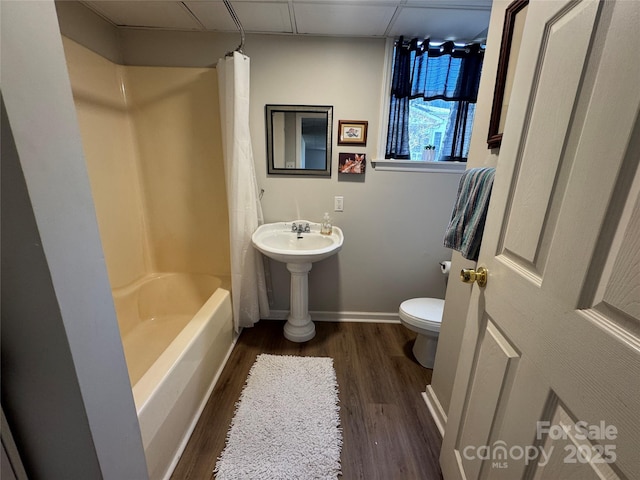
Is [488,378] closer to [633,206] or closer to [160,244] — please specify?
[633,206]

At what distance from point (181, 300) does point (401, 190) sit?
201cm

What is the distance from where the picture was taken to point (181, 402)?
4.11 feet

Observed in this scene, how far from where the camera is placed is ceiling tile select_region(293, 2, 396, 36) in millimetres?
1501

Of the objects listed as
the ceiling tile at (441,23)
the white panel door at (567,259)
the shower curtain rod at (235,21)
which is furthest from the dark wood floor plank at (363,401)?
the ceiling tile at (441,23)

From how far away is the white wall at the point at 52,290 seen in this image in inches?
17.5

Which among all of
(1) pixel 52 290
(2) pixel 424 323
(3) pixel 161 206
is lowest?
(2) pixel 424 323

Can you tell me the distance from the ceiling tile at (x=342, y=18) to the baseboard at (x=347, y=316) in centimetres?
211

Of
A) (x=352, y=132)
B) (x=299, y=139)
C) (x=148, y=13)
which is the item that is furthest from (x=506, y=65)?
(x=148, y=13)

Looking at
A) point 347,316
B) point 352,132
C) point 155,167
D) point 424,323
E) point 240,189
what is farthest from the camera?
point 347,316

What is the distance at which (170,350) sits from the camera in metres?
1.28

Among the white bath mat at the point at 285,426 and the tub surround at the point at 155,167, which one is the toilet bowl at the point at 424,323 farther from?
the tub surround at the point at 155,167

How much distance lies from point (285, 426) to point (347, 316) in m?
1.10

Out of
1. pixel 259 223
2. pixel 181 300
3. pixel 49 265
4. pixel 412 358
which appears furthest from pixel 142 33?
pixel 412 358

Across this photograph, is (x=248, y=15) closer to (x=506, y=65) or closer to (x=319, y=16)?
(x=319, y=16)
